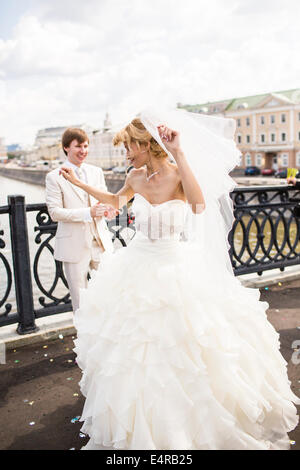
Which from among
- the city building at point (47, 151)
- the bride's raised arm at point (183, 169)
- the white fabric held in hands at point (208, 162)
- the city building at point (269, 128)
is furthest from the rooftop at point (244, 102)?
the bride's raised arm at point (183, 169)

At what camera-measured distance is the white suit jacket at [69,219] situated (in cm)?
397

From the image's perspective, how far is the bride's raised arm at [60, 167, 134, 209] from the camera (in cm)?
331

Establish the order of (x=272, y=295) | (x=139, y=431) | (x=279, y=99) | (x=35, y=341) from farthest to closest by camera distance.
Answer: (x=279, y=99) < (x=272, y=295) < (x=35, y=341) < (x=139, y=431)

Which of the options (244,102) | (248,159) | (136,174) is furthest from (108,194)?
(244,102)

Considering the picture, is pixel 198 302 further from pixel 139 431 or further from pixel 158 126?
pixel 158 126

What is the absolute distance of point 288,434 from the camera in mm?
2918

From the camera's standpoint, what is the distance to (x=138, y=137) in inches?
110

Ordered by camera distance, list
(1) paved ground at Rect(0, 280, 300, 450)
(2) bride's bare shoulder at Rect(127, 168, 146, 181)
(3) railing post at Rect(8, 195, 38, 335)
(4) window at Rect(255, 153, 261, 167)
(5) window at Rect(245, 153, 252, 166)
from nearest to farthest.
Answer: (1) paved ground at Rect(0, 280, 300, 450), (2) bride's bare shoulder at Rect(127, 168, 146, 181), (3) railing post at Rect(8, 195, 38, 335), (4) window at Rect(255, 153, 261, 167), (5) window at Rect(245, 153, 252, 166)

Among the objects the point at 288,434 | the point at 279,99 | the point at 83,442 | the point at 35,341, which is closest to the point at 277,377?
the point at 288,434

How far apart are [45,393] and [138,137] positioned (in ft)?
7.35

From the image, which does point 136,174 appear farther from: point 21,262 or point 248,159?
point 248,159

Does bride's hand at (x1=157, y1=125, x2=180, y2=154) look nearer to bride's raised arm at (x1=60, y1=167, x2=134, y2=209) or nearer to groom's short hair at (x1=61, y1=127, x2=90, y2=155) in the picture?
bride's raised arm at (x1=60, y1=167, x2=134, y2=209)

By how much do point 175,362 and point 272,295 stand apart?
365cm

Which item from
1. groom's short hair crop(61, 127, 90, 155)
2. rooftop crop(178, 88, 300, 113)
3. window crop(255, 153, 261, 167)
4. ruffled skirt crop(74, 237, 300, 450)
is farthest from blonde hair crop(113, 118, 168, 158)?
window crop(255, 153, 261, 167)
